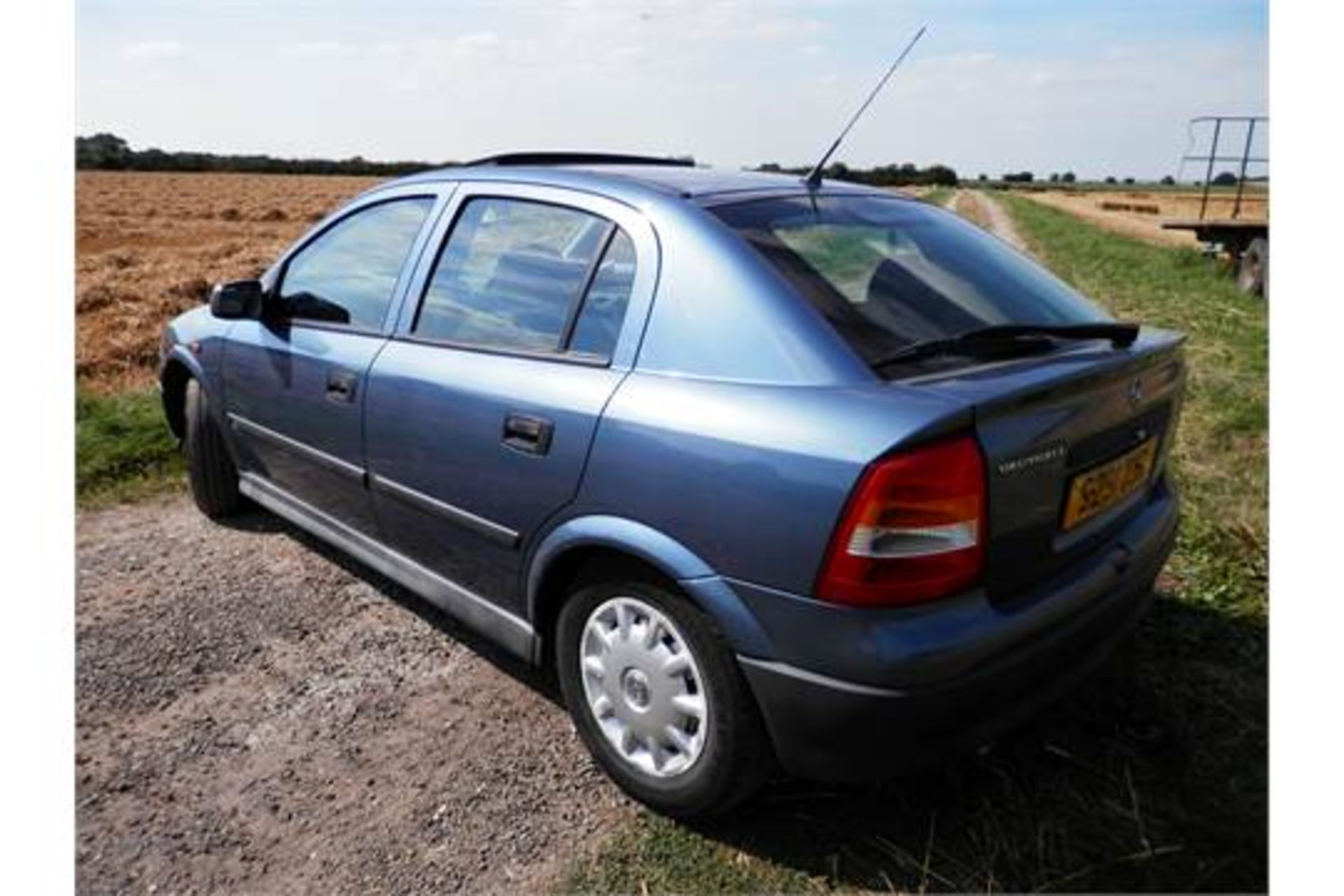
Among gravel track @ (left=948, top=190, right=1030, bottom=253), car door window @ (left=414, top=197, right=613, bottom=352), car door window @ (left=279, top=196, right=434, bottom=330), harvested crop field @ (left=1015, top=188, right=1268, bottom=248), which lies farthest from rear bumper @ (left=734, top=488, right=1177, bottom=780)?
gravel track @ (left=948, top=190, right=1030, bottom=253)

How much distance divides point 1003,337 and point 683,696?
116 cm

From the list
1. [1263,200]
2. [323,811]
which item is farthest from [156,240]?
[323,811]

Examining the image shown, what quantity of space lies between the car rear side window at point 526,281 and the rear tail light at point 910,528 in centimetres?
83

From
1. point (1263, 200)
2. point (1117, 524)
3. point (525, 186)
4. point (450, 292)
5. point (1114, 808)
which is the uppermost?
point (1263, 200)

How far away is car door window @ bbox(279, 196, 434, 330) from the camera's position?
125 inches

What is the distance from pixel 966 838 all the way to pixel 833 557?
904 millimetres

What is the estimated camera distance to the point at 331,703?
2.96 meters

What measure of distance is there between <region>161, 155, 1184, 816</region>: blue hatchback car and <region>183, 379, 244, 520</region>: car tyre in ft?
4.58

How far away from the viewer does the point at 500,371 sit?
8.53 ft

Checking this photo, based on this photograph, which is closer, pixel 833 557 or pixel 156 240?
pixel 833 557

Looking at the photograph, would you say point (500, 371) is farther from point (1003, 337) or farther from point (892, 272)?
point (1003, 337)

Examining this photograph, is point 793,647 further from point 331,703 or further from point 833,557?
point 331,703

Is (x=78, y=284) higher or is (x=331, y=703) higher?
(x=78, y=284)

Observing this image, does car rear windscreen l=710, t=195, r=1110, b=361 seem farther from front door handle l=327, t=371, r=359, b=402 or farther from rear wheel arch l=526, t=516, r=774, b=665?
front door handle l=327, t=371, r=359, b=402
